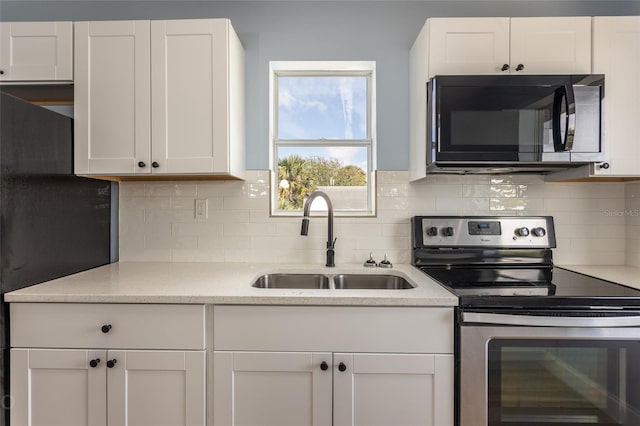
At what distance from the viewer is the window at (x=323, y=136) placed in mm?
2209

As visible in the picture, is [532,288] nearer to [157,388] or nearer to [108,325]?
[157,388]

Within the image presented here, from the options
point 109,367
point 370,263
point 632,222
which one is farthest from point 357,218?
point 632,222

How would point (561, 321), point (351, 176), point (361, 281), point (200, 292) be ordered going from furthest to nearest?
point (351, 176)
point (361, 281)
point (200, 292)
point (561, 321)

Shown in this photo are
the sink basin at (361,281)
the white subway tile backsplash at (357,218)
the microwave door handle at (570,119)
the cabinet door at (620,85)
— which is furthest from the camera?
the white subway tile backsplash at (357,218)

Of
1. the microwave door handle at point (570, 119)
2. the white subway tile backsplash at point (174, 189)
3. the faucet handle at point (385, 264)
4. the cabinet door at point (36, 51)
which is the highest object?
the cabinet door at point (36, 51)

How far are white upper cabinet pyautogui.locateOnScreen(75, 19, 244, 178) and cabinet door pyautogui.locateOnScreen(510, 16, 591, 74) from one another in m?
1.39

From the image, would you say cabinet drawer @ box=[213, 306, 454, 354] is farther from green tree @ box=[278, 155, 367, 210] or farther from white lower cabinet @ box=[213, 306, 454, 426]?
green tree @ box=[278, 155, 367, 210]

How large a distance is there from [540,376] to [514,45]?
1.45m

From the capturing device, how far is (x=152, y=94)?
1.72 meters

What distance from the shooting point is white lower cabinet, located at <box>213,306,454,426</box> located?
136cm

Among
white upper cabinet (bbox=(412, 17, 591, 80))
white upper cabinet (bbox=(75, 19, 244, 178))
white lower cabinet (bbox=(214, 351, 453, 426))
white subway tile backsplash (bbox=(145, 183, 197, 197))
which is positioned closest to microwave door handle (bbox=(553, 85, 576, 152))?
white upper cabinet (bbox=(412, 17, 591, 80))

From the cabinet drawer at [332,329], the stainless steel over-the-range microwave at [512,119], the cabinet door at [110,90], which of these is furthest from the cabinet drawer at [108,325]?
the stainless steel over-the-range microwave at [512,119]

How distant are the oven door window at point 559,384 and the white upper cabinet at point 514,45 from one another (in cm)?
123

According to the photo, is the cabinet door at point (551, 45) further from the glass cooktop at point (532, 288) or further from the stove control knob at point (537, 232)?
the glass cooktop at point (532, 288)
